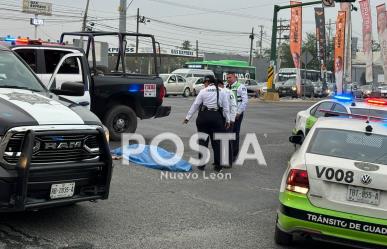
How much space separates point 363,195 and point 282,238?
0.98 m

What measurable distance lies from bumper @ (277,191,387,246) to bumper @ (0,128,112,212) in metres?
1.95

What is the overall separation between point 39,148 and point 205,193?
338 centimetres

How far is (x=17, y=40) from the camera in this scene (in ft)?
34.4

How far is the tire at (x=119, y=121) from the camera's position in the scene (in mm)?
12266

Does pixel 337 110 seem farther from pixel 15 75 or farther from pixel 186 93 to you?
pixel 186 93

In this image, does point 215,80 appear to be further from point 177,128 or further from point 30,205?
point 177,128

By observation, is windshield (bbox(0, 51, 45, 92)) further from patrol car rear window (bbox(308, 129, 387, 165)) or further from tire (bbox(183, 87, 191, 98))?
tire (bbox(183, 87, 191, 98))

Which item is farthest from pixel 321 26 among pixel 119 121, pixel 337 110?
pixel 119 121

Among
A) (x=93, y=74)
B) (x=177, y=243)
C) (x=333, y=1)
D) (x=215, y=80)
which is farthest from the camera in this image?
(x=333, y=1)

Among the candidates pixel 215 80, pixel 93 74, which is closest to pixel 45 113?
pixel 215 80

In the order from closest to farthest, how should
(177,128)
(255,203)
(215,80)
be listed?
(255,203), (215,80), (177,128)

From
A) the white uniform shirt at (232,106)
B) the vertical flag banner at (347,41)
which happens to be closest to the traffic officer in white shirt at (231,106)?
the white uniform shirt at (232,106)

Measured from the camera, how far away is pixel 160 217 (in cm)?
661

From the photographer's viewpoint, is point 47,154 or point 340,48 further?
point 340,48
